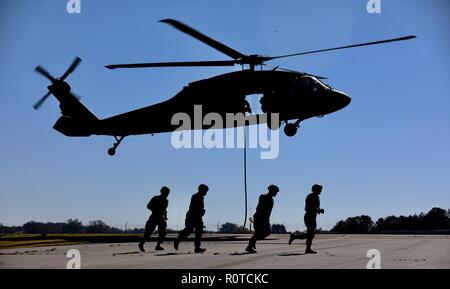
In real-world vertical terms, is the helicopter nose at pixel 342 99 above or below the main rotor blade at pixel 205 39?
below

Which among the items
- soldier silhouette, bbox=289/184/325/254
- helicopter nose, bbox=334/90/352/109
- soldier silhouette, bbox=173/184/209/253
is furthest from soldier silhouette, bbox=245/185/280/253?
helicopter nose, bbox=334/90/352/109

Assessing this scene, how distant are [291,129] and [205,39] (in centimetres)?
568

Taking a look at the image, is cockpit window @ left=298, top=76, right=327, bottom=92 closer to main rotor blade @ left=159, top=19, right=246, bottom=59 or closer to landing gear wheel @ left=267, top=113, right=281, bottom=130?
landing gear wheel @ left=267, top=113, right=281, bottom=130

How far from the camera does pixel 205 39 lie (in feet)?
61.8

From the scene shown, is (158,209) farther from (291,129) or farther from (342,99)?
(342,99)

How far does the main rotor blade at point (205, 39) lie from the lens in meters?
17.2

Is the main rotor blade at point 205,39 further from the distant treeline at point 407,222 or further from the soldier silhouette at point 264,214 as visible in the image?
the distant treeline at point 407,222

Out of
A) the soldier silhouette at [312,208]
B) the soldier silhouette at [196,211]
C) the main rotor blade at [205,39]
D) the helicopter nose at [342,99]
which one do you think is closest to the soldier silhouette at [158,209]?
the soldier silhouette at [196,211]

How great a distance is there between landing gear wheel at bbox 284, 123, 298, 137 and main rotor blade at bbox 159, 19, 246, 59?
3611 mm

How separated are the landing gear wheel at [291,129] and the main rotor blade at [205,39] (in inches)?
142

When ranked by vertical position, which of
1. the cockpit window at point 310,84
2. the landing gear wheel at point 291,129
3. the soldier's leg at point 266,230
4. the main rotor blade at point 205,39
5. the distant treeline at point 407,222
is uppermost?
the main rotor blade at point 205,39
